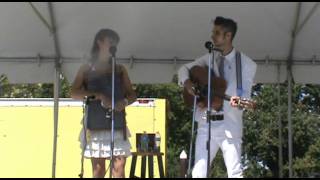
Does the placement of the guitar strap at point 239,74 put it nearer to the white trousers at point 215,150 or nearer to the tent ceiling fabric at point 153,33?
the white trousers at point 215,150

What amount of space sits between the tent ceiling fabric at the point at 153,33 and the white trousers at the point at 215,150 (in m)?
2.01

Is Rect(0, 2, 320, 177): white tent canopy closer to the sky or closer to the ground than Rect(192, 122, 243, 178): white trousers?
closer to the sky

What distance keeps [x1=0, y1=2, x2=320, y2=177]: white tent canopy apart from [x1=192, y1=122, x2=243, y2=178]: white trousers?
199 centimetres

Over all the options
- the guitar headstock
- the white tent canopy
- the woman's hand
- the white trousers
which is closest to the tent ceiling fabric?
the white tent canopy

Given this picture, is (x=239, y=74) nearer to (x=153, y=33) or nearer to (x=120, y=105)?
(x=120, y=105)

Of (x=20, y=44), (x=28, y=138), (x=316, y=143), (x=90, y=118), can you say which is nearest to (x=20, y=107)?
(x=28, y=138)

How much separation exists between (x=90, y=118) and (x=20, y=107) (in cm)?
547

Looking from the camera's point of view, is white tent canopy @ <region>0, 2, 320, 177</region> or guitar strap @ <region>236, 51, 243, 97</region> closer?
guitar strap @ <region>236, 51, 243, 97</region>

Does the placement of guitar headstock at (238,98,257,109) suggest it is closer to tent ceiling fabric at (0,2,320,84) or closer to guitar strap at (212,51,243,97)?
guitar strap at (212,51,243,97)

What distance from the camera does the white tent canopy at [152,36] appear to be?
706 cm

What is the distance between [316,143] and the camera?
3119 cm

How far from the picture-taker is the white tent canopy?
7059mm

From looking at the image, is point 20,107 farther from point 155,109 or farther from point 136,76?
point 136,76

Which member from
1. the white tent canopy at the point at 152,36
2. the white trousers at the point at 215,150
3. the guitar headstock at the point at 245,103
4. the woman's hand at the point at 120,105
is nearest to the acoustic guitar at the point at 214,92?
the guitar headstock at the point at 245,103
